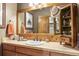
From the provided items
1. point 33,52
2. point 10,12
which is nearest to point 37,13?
point 10,12

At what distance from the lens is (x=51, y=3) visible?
4.43 feet

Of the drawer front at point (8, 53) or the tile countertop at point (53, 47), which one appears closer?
the tile countertop at point (53, 47)

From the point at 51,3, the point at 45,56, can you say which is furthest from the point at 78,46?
the point at 51,3

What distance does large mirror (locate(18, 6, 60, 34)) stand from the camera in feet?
4.38

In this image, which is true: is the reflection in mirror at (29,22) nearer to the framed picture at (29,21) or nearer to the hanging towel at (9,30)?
the framed picture at (29,21)

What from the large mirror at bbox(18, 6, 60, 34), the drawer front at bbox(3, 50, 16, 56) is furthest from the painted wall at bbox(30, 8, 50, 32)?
the drawer front at bbox(3, 50, 16, 56)

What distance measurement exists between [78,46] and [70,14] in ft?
0.88

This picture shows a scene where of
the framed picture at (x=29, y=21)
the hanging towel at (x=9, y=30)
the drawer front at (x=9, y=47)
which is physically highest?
the framed picture at (x=29, y=21)

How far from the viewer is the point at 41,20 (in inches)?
53.8

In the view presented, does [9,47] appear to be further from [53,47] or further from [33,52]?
[53,47]

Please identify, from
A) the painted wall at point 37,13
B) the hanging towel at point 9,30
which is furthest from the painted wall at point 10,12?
the painted wall at point 37,13

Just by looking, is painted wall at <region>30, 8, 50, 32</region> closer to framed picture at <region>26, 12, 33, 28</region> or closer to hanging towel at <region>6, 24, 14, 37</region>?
framed picture at <region>26, 12, 33, 28</region>

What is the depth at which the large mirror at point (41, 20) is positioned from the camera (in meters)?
1.33

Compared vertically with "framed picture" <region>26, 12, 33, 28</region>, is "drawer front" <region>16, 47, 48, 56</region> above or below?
below
